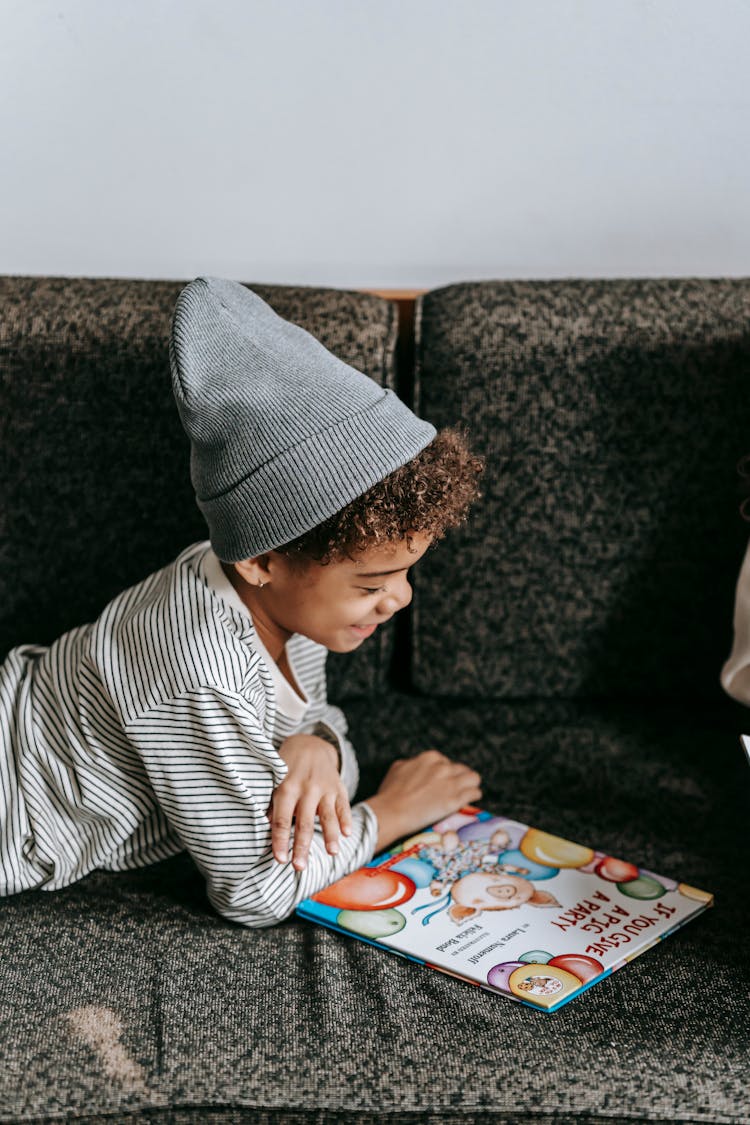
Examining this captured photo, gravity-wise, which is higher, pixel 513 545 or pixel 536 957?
pixel 513 545

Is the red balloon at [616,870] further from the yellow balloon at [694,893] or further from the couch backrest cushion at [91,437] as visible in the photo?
the couch backrest cushion at [91,437]

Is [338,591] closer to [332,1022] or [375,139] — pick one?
[332,1022]

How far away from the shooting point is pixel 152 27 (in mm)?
1347

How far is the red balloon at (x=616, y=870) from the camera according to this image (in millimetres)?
1050

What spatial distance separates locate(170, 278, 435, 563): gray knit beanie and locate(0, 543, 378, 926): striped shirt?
11cm

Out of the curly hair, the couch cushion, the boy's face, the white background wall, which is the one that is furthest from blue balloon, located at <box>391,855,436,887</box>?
the white background wall

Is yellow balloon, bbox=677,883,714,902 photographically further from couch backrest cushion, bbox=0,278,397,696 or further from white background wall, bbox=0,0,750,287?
white background wall, bbox=0,0,750,287

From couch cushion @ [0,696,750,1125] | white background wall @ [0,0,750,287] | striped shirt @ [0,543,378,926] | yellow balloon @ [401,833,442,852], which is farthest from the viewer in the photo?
white background wall @ [0,0,750,287]

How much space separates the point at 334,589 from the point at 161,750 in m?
0.22

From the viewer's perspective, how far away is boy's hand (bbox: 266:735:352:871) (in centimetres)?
99

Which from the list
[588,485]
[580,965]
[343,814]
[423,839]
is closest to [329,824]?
[343,814]

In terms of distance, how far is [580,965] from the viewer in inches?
36.1

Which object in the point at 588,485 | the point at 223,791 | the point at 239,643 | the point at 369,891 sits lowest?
the point at 369,891

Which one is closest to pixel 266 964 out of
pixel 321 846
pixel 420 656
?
pixel 321 846
